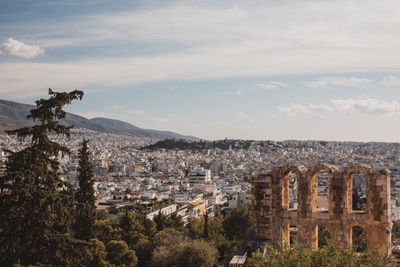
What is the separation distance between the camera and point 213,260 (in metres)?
23.5

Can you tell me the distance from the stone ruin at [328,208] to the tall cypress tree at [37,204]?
8678mm

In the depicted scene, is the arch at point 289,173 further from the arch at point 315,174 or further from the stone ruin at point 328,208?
the arch at point 315,174

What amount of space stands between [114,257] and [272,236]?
11412mm

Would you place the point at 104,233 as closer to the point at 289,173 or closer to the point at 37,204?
the point at 289,173

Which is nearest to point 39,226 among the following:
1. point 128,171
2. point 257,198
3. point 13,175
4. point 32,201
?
point 32,201

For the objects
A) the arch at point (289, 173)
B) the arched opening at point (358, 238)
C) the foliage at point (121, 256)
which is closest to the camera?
the arch at point (289, 173)

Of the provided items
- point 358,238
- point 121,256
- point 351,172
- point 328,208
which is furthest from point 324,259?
point 121,256

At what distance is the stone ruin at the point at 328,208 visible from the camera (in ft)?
64.6

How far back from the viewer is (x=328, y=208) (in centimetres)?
2083

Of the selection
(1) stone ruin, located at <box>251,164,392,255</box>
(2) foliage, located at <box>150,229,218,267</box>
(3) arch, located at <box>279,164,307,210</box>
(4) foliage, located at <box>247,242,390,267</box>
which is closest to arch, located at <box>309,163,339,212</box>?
(1) stone ruin, located at <box>251,164,392,255</box>

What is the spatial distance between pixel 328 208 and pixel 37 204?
11.6 metres

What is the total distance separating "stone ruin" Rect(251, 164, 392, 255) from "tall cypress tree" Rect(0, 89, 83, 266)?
868cm

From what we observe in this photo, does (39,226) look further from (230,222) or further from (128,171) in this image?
(128,171)

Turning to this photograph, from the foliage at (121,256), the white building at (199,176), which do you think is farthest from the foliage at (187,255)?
the white building at (199,176)
